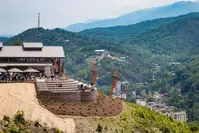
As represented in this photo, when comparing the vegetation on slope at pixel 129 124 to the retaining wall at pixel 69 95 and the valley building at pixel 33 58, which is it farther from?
the valley building at pixel 33 58

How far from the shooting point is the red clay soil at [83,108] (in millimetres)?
36406

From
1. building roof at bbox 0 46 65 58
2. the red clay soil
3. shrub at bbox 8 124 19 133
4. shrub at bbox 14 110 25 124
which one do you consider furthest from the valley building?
shrub at bbox 8 124 19 133

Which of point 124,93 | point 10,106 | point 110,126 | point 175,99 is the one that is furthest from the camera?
point 124,93

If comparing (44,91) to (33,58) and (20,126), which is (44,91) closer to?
(20,126)

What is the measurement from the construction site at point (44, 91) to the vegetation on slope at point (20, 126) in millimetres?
628

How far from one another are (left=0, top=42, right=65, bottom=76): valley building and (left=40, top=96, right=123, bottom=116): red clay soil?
8449 mm

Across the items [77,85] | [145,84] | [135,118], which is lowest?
[145,84]

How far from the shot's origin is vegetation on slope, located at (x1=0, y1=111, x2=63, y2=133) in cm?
3044

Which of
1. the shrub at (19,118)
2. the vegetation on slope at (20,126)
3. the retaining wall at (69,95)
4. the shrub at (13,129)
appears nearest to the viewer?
the shrub at (13,129)

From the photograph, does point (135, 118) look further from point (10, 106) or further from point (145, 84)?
point (145, 84)

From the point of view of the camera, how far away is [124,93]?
165625 millimetres

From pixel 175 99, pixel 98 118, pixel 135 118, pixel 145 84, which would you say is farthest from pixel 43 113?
pixel 145 84

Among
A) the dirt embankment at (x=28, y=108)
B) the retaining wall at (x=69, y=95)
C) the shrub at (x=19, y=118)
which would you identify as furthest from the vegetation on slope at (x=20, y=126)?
the retaining wall at (x=69, y=95)

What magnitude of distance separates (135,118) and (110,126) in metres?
4.28
